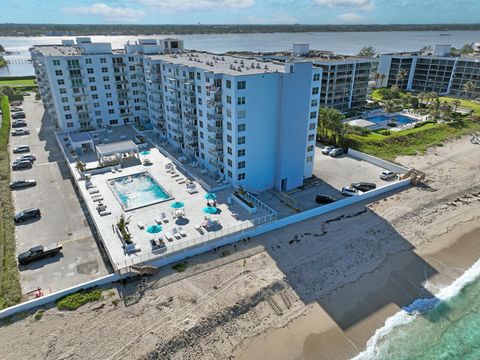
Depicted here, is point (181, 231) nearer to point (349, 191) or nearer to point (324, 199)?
point (324, 199)

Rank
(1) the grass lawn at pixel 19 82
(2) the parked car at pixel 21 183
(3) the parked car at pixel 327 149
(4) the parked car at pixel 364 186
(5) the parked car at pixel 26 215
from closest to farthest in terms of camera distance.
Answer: (5) the parked car at pixel 26 215 → (4) the parked car at pixel 364 186 → (2) the parked car at pixel 21 183 → (3) the parked car at pixel 327 149 → (1) the grass lawn at pixel 19 82

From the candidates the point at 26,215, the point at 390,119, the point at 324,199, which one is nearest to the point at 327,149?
the point at 324,199

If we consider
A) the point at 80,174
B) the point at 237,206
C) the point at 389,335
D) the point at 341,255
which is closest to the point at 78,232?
the point at 80,174

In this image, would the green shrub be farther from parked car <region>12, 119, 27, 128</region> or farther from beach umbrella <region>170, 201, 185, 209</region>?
parked car <region>12, 119, 27, 128</region>

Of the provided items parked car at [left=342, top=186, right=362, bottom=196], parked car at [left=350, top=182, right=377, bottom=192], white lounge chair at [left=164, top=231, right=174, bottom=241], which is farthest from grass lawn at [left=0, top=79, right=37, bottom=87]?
parked car at [left=350, top=182, right=377, bottom=192]

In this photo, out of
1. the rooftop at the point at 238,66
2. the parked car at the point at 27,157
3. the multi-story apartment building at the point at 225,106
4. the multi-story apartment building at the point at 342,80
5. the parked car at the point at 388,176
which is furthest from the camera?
the multi-story apartment building at the point at 342,80

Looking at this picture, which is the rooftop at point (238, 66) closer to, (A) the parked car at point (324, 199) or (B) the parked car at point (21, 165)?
(A) the parked car at point (324, 199)

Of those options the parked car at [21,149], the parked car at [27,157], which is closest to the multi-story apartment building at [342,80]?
the parked car at [27,157]

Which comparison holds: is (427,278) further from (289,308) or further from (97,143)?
(97,143)
